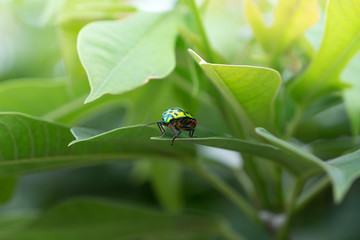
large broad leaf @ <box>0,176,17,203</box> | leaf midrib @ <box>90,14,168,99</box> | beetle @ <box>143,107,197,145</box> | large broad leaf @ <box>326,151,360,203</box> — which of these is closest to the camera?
large broad leaf @ <box>326,151,360,203</box>

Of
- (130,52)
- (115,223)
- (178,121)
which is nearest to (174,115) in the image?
(178,121)

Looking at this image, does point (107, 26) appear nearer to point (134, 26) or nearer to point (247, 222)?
point (134, 26)

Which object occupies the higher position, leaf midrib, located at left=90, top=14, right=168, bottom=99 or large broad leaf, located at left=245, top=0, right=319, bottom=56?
leaf midrib, located at left=90, top=14, right=168, bottom=99

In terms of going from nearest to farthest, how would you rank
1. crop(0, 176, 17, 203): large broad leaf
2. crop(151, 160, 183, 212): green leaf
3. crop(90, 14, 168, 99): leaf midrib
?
1. crop(90, 14, 168, 99): leaf midrib
2. crop(0, 176, 17, 203): large broad leaf
3. crop(151, 160, 183, 212): green leaf

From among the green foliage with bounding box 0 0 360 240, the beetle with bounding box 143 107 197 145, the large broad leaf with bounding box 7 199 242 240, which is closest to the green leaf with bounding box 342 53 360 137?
the green foliage with bounding box 0 0 360 240

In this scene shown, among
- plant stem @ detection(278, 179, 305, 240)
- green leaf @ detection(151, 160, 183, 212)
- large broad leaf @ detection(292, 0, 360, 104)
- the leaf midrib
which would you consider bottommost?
plant stem @ detection(278, 179, 305, 240)

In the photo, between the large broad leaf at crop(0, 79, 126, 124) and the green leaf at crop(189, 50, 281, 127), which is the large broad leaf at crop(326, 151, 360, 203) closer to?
the green leaf at crop(189, 50, 281, 127)

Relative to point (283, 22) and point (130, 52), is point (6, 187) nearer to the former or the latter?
point (130, 52)
